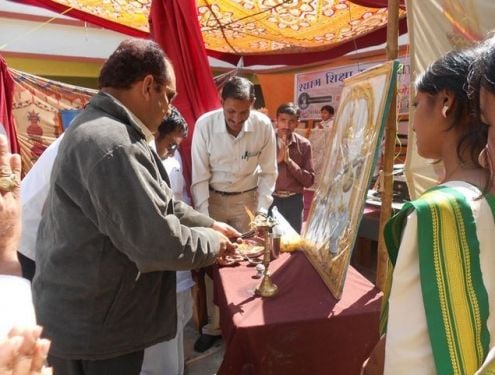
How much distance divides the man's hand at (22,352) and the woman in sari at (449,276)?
2.28 feet

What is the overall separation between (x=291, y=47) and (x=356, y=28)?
1.20 metres

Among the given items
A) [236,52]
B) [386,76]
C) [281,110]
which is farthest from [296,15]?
[386,76]

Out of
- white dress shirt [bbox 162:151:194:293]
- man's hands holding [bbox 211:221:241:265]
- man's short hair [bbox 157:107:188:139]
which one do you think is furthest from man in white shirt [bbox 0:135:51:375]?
white dress shirt [bbox 162:151:194:293]

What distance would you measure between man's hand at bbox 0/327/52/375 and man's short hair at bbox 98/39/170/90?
90 cm

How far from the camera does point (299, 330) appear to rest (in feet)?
4.35

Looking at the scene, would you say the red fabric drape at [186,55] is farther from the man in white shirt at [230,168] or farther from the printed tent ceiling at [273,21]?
the printed tent ceiling at [273,21]

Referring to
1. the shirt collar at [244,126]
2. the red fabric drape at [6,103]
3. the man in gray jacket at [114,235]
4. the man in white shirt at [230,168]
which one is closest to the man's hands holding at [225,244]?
the man in gray jacket at [114,235]

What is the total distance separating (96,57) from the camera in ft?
27.7

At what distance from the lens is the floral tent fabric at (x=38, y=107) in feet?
17.5

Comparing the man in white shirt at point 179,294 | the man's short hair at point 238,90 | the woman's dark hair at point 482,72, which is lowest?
the man in white shirt at point 179,294

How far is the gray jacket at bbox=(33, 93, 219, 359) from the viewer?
1148 mm

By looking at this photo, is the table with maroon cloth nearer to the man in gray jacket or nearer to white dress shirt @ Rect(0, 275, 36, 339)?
the man in gray jacket

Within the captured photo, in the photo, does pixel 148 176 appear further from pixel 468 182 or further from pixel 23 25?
pixel 23 25

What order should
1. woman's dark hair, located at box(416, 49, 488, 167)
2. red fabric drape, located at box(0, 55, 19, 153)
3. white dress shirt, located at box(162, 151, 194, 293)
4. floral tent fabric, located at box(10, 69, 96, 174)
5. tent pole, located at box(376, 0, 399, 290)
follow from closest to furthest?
woman's dark hair, located at box(416, 49, 488, 167) < tent pole, located at box(376, 0, 399, 290) < white dress shirt, located at box(162, 151, 194, 293) < red fabric drape, located at box(0, 55, 19, 153) < floral tent fabric, located at box(10, 69, 96, 174)
